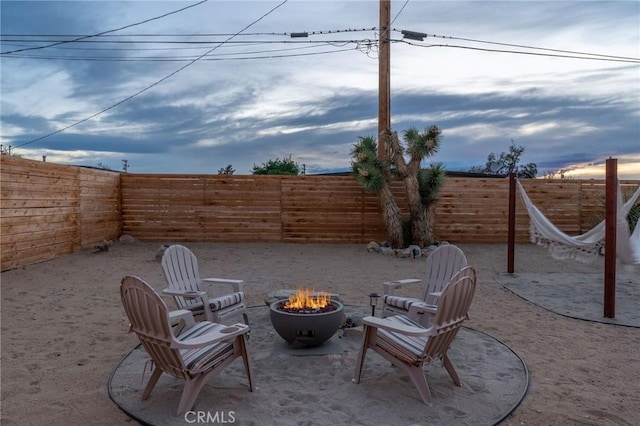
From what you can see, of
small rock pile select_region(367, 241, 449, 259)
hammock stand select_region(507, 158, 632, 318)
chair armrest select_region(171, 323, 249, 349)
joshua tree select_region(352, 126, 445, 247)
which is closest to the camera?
chair armrest select_region(171, 323, 249, 349)

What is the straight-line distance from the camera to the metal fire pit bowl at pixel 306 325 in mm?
3547

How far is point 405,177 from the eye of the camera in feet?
32.7

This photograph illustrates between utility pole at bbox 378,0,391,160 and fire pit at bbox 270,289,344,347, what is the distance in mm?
7239

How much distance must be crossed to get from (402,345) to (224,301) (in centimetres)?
189

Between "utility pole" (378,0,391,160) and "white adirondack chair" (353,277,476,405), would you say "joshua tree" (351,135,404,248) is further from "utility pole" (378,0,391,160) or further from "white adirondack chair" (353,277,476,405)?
"white adirondack chair" (353,277,476,405)

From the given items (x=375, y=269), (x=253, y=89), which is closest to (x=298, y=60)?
(x=253, y=89)

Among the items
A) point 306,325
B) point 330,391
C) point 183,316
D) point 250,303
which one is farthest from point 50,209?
point 330,391

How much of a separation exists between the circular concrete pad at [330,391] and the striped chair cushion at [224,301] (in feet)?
1.73

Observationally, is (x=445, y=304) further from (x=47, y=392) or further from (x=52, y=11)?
(x=52, y=11)

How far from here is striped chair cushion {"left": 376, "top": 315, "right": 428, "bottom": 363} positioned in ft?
9.46

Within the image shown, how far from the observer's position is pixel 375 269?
27.0 ft

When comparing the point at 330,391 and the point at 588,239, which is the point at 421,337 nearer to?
the point at 330,391

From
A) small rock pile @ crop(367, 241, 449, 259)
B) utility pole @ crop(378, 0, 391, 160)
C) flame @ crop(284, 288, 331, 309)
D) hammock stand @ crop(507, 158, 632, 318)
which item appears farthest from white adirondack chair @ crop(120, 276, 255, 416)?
utility pole @ crop(378, 0, 391, 160)

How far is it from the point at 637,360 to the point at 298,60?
1151 centimetres
